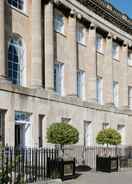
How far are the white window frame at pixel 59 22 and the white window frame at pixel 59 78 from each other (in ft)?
8.16

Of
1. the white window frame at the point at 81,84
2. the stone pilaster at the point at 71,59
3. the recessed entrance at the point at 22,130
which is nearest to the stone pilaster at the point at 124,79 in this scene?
the white window frame at the point at 81,84

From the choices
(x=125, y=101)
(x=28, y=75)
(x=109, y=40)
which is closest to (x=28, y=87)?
(x=28, y=75)

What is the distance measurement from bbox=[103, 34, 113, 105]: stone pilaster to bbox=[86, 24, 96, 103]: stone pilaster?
297cm

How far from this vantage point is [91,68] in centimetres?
3356

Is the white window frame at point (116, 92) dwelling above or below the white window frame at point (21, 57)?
below

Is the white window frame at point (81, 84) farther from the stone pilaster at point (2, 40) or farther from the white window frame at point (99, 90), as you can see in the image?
the stone pilaster at point (2, 40)

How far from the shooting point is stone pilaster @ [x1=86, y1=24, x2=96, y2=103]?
33312mm

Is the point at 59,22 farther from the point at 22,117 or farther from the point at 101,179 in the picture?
the point at 101,179

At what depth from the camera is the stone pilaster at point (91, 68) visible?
109 feet

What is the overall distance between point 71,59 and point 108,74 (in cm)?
717

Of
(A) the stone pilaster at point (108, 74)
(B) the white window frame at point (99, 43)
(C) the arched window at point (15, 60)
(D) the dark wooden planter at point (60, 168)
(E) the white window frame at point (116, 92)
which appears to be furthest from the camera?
(E) the white window frame at point (116, 92)

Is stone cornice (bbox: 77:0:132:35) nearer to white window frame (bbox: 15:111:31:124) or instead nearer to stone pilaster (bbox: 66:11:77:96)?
stone pilaster (bbox: 66:11:77:96)

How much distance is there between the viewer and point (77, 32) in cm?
3250

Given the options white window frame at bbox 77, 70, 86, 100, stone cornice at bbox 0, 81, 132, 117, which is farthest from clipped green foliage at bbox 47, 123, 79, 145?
white window frame at bbox 77, 70, 86, 100
